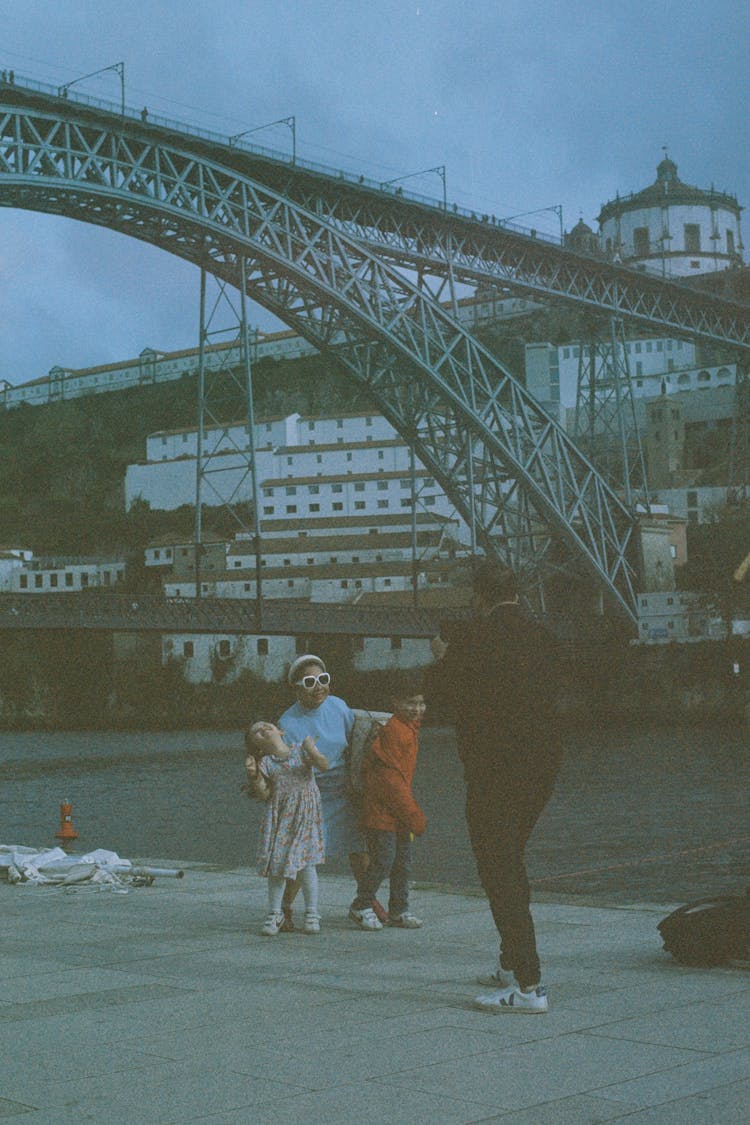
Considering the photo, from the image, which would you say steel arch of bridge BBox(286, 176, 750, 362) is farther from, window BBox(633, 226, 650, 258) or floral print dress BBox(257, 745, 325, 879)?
window BBox(633, 226, 650, 258)

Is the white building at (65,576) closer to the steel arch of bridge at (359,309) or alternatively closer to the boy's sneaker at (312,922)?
the steel arch of bridge at (359,309)

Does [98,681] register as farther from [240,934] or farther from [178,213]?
[240,934]

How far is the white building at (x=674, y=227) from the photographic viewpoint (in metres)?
113

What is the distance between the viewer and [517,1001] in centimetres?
588

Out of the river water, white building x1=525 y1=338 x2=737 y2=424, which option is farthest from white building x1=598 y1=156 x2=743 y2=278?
the river water

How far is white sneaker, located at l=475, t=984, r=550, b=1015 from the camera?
5.86m

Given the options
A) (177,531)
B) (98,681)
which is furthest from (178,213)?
(177,531)

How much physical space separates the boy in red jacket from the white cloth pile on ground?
263 centimetres

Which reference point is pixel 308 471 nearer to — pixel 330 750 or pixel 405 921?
pixel 330 750

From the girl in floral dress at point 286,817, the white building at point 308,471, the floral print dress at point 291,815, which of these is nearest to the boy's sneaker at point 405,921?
the girl in floral dress at point 286,817

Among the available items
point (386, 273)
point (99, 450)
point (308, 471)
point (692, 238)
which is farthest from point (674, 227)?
point (386, 273)

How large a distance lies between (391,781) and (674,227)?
110927 millimetres

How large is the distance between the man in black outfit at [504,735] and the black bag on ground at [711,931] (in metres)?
0.88

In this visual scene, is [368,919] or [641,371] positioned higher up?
[641,371]
